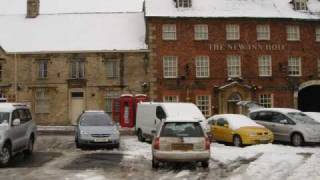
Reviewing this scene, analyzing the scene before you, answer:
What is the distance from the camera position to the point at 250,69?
39312 mm

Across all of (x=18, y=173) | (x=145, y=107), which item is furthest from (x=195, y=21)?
(x=18, y=173)

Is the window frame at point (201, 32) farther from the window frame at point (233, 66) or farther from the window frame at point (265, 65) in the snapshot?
the window frame at point (265, 65)

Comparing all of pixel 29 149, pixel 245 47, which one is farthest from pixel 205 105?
pixel 29 149

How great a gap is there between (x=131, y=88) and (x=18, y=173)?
81.7 ft

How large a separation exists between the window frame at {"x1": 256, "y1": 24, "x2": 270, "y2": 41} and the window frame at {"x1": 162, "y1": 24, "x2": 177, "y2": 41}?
263 inches

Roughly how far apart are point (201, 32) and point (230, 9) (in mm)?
3144

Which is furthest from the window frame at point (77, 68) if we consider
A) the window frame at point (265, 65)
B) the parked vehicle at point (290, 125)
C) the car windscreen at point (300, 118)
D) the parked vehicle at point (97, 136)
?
the car windscreen at point (300, 118)

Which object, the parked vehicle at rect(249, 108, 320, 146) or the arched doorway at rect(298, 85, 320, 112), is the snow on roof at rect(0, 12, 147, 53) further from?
the parked vehicle at rect(249, 108, 320, 146)

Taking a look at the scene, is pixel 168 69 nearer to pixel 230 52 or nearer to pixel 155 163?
pixel 230 52

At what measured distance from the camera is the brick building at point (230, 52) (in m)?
38.6

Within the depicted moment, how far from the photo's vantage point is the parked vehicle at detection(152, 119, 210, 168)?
14555 millimetres

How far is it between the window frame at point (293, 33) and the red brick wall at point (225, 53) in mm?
266

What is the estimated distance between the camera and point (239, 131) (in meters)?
22.0

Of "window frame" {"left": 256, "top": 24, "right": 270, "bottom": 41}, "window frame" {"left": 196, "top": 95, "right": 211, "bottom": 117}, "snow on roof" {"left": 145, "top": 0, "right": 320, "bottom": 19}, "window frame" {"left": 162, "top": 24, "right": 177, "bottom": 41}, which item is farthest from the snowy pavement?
"window frame" {"left": 256, "top": 24, "right": 270, "bottom": 41}
